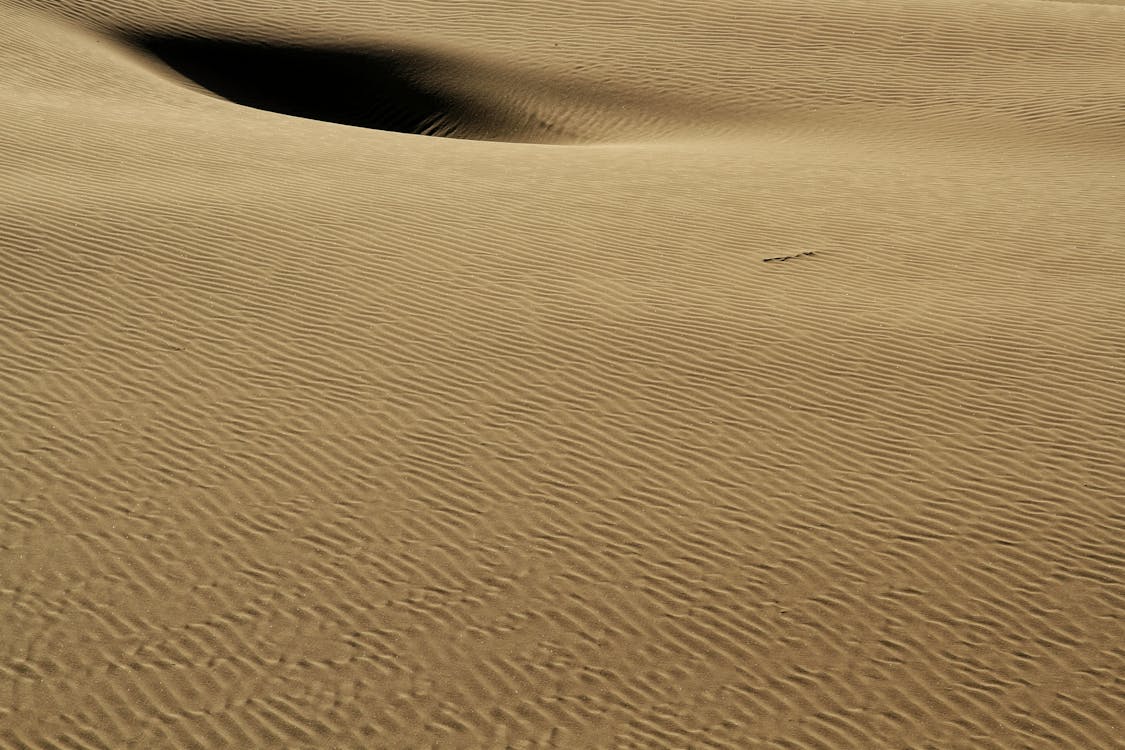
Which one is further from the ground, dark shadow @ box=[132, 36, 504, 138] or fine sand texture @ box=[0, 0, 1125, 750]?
fine sand texture @ box=[0, 0, 1125, 750]

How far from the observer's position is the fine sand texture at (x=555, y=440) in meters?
5.14

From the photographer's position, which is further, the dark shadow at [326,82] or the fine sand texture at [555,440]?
the dark shadow at [326,82]

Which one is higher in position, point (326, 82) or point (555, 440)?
point (555, 440)

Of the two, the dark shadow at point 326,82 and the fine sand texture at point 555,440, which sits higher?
the fine sand texture at point 555,440

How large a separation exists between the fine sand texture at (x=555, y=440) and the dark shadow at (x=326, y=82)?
2744 millimetres

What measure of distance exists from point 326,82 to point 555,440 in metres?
10.8

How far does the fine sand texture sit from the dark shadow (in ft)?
9.00

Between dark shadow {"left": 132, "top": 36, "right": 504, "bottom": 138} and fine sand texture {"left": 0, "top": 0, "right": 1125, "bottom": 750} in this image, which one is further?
dark shadow {"left": 132, "top": 36, "right": 504, "bottom": 138}

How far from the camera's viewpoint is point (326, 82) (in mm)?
16266

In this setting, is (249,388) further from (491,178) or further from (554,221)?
(491,178)

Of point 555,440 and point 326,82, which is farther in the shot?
point 326,82

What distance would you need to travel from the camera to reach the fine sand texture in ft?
16.9

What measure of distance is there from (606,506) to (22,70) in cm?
1163

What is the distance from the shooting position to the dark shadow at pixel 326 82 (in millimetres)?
15695
